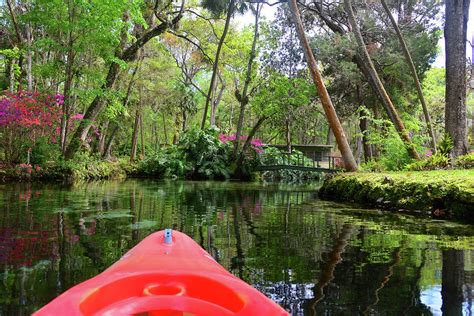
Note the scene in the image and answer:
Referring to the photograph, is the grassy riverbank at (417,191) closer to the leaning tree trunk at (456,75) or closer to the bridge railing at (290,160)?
the leaning tree trunk at (456,75)

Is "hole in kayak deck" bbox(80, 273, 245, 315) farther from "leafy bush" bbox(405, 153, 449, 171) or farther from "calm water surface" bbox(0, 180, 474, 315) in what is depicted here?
"leafy bush" bbox(405, 153, 449, 171)

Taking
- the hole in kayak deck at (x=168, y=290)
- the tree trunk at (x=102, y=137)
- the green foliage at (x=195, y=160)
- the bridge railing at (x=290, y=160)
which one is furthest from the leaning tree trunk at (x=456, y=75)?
the tree trunk at (x=102, y=137)

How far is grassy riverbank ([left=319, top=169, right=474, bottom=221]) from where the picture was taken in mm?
6723

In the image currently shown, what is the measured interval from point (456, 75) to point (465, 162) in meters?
2.23

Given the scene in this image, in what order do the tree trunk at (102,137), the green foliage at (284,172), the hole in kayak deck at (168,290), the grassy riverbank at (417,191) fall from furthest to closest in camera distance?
the tree trunk at (102,137) < the green foliage at (284,172) < the grassy riverbank at (417,191) < the hole in kayak deck at (168,290)

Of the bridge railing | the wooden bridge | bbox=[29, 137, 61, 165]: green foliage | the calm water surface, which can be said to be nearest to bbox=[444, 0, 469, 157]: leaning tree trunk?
the calm water surface

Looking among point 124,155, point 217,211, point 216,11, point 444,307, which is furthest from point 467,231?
point 124,155

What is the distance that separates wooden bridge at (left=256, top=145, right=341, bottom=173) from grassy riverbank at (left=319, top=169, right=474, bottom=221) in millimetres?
6460

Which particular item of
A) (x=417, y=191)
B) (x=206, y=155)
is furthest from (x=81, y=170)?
(x=417, y=191)

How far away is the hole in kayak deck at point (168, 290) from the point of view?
1807 millimetres

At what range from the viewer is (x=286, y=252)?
436 cm

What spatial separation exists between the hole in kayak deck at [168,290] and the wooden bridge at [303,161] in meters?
14.9

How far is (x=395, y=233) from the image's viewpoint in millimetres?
5555

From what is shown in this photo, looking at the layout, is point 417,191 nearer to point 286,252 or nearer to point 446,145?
point 446,145
